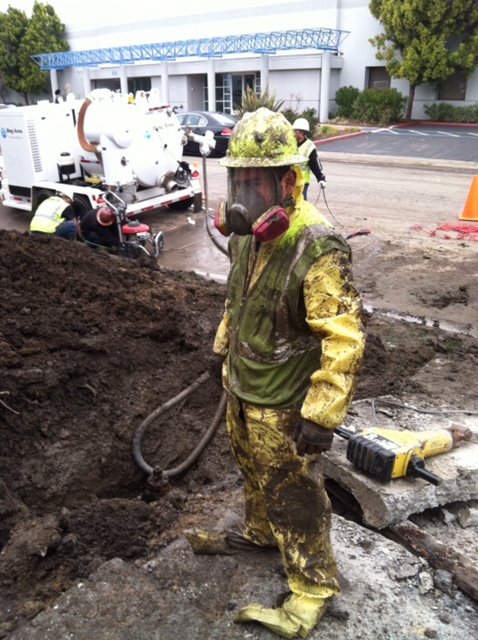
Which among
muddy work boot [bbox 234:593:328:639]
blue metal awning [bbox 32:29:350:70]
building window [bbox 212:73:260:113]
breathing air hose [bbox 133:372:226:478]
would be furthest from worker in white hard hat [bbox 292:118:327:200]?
building window [bbox 212:73:260:113]

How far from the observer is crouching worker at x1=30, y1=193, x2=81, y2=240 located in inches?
321

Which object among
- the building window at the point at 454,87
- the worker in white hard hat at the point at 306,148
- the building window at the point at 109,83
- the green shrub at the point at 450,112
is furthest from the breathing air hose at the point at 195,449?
the building window at the point at 109,83

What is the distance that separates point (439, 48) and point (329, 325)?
27.7m

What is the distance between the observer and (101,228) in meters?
8.66

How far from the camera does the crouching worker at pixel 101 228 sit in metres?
8.57

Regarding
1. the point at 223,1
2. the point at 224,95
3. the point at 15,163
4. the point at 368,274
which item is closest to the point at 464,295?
the point at 368,274

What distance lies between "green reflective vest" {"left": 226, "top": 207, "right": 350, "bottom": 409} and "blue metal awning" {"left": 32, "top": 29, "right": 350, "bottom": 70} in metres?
29.2

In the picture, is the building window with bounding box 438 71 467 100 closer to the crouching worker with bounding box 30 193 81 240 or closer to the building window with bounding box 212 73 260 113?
the building window with bounding box 212 73 260 113

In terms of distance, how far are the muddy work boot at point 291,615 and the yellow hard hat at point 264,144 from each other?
1.97 m

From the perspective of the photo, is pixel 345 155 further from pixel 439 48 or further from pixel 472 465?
pixel 472 465

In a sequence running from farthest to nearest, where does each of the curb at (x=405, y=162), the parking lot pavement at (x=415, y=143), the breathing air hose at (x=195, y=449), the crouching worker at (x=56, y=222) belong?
1. the parking lot pavement at (x=415, y=143)
2. the curb at (x=405, y=162)
3. the crouching worker at (x=56, y=222)
4. the breathing air hose at (x=195, y=449)

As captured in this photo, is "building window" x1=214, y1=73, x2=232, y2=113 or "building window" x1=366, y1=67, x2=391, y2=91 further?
"building window" x1=214, y1=73, x2=232, y2=113

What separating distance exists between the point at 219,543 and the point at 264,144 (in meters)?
2.11

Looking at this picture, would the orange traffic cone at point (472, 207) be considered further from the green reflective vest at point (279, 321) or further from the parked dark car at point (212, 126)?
the parked dark car at point (212, 126)
